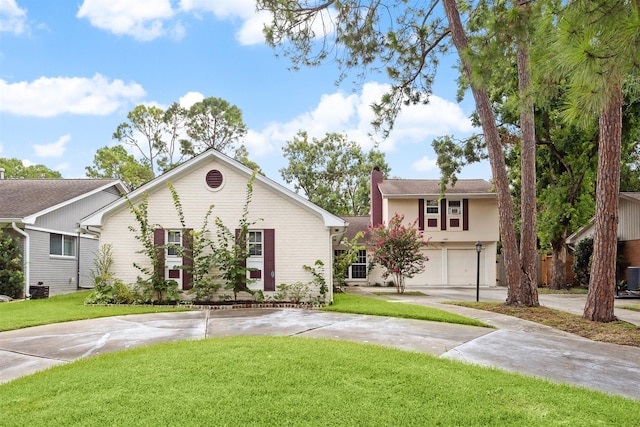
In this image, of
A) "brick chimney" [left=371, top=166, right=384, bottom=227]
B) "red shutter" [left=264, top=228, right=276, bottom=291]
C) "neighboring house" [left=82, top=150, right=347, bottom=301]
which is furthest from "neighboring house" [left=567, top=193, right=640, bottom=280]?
"red shutter" [left=264, top=228, right=276, bottom=291]

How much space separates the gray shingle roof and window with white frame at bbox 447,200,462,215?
51.4ft

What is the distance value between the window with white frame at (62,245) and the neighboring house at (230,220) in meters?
4.40

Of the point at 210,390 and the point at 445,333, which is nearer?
the point at 210,390

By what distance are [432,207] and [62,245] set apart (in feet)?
53.4

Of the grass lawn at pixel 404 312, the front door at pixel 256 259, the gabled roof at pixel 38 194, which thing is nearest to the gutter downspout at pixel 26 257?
the gabled roof at pixel 38 194

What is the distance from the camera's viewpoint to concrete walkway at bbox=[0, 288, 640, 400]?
576 centimetres

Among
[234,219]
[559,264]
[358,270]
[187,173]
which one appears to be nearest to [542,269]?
[559,264]

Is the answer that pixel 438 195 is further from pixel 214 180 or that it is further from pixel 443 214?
pixel 214 180

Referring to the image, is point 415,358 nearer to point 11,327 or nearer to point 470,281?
point 11,327

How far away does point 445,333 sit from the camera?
8.00 m

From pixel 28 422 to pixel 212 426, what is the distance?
4.99 feet

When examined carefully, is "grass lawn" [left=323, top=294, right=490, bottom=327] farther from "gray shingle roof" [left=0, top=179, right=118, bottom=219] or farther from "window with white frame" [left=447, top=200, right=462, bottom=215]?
"window with white frame" [left=447, top=200, right=462, bottom=215]

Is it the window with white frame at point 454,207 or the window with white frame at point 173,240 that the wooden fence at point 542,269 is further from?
the window with white frame at point 173,240

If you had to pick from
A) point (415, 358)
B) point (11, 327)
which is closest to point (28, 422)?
point (415, 358)
